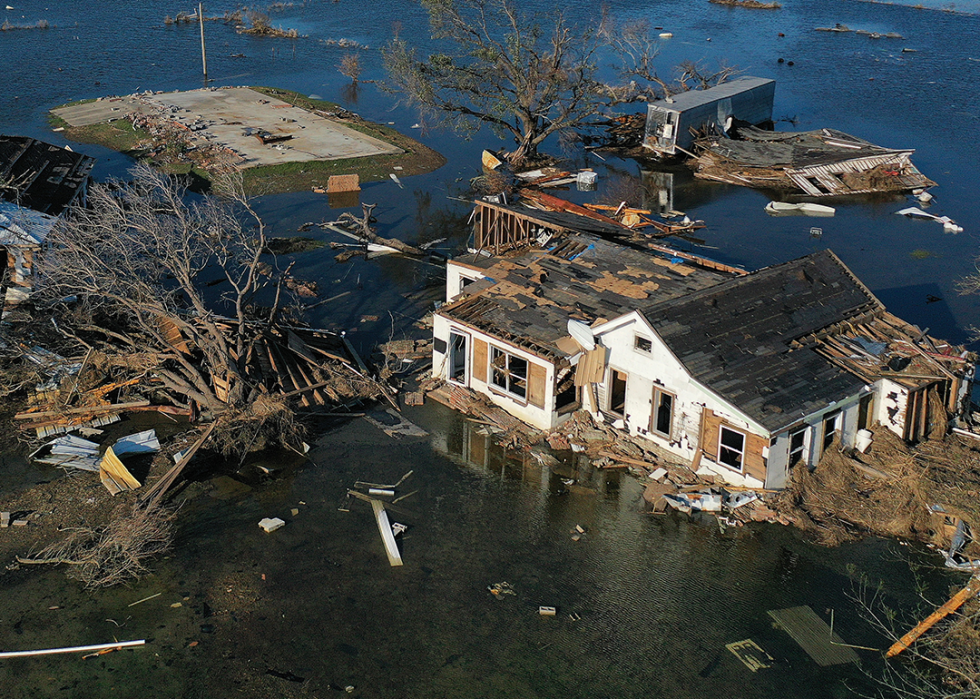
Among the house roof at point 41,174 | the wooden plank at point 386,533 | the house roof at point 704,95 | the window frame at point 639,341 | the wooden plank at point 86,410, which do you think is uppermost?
the house roof at point 704,95

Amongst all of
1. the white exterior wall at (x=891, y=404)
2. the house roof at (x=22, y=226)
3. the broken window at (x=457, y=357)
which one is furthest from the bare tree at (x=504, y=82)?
the white exterior wall at (x=891, y=404)

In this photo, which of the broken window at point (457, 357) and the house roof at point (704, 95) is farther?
the house roof at point (704, 95)

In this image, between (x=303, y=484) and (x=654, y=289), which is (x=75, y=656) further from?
(x=654, y=289)

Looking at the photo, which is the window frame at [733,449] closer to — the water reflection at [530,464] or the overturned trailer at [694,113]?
the water reflection at [530,464]

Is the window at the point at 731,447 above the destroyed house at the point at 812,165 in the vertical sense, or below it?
below

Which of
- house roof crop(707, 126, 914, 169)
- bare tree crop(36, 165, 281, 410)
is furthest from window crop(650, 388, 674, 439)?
house roof crop(707, 126, 914, 169)

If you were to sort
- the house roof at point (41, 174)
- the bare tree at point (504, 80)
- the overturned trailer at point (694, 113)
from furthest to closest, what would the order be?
the overturned trailer at point (694, 113) < the bare tree at point (504, 80) < the house roof at point (41, 174)

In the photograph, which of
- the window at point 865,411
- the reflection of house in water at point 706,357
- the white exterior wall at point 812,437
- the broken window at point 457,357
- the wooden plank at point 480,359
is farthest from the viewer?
the broken window at point 457,357
